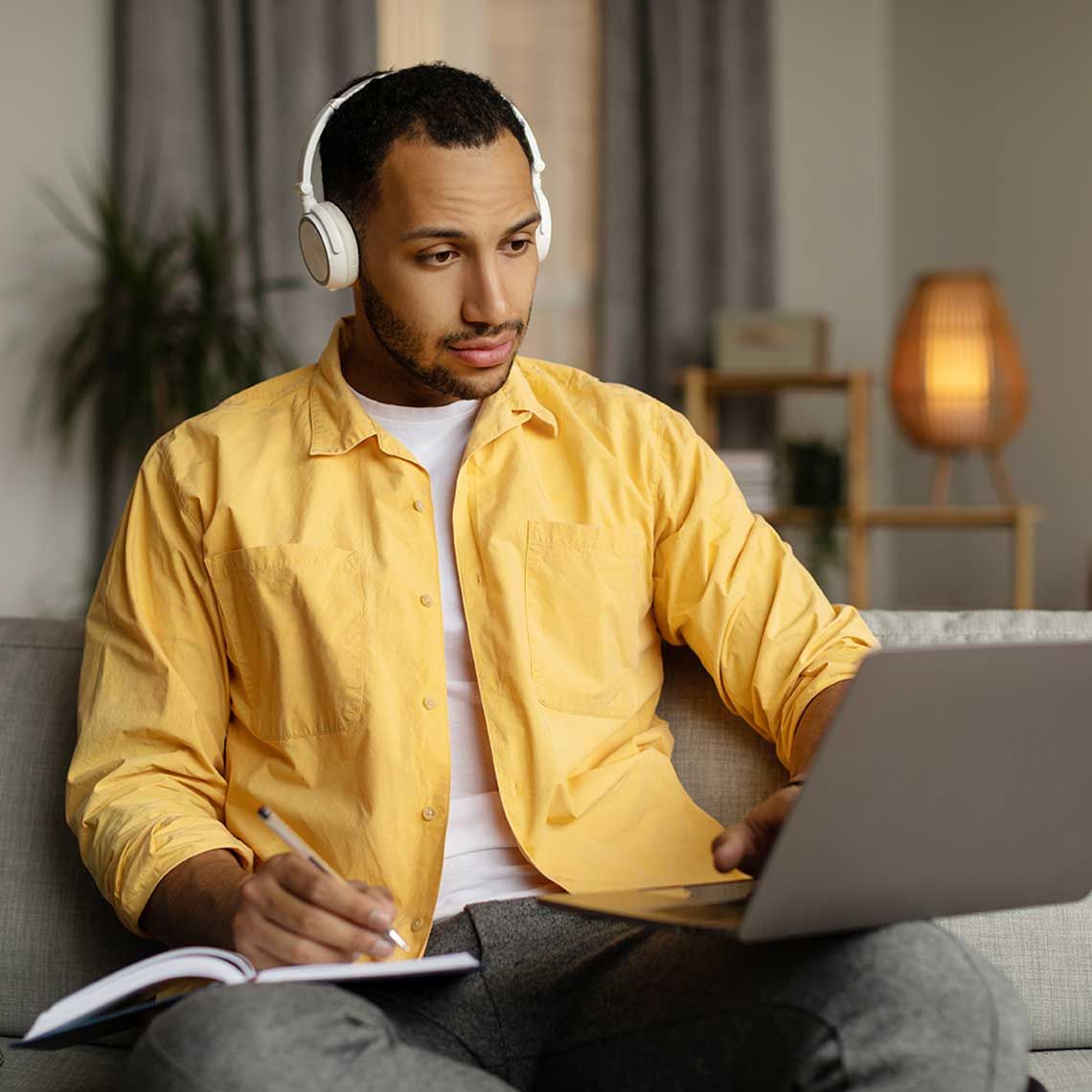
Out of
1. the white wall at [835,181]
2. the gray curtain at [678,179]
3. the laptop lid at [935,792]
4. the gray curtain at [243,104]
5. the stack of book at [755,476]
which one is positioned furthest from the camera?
the white wall at [835,181]

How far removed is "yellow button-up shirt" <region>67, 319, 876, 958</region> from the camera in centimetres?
131

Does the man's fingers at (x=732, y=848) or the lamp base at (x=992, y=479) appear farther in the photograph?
the lamp base at (x=992, y=479)

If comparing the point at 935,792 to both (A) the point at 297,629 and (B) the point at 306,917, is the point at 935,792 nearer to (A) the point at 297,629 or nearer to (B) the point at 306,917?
(B) the point at 306,917

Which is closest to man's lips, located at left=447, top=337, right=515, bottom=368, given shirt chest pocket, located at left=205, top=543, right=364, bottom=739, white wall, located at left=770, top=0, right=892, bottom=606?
shirt chest pocket, located at left=205, top=543, right=364, bottom=739

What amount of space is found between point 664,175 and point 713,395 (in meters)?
0.69

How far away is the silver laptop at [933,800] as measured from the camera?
0.90 metres

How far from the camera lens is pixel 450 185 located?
1401 mm

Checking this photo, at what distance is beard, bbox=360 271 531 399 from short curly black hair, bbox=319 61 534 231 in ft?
0.36

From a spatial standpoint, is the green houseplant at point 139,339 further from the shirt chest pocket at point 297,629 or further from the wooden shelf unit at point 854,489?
the shirt chest pocket at point 297,629

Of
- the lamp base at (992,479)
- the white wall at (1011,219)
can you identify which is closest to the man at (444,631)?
the lamp base at (992,479)

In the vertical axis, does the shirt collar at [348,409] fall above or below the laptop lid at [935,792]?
above

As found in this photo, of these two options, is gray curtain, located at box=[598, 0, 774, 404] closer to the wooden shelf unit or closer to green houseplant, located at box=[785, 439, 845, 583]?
the wooden shelf unit

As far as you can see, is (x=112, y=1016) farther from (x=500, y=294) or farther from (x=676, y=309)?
(x=676, y=309)

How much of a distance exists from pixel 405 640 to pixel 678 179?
11.3 ft
